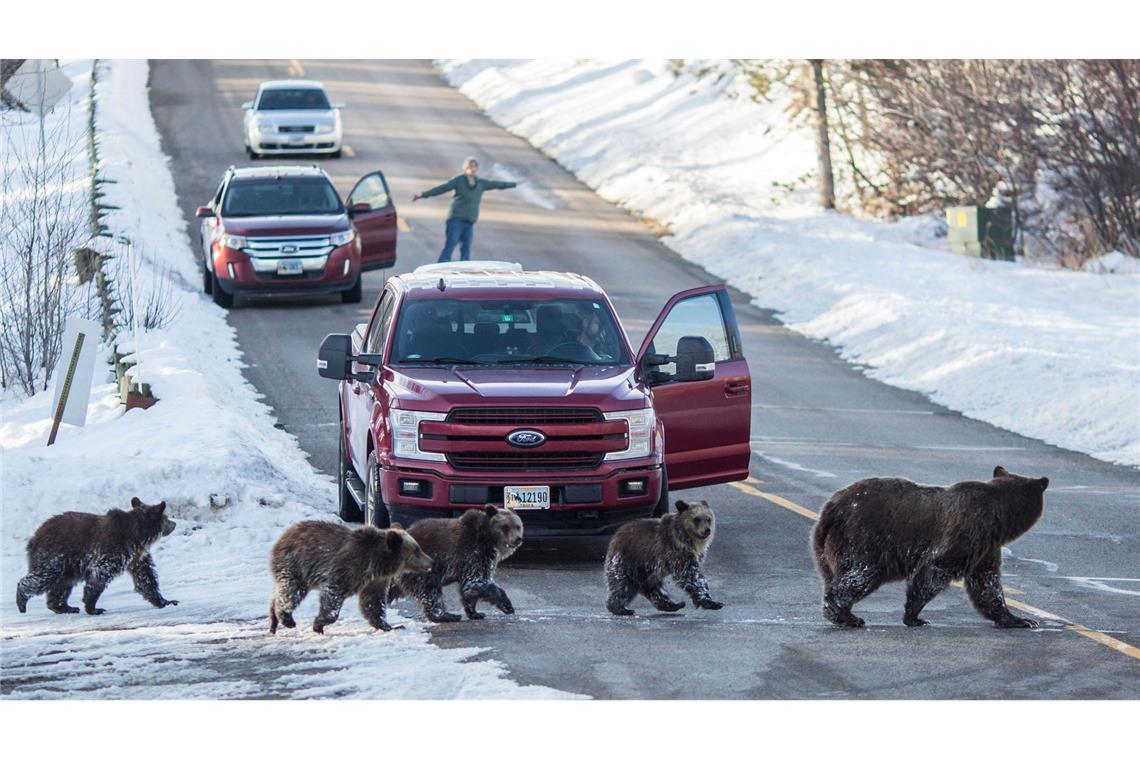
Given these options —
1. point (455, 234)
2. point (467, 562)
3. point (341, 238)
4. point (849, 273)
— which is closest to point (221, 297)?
point (341, 238)

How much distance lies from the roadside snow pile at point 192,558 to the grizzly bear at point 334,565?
0.57ft

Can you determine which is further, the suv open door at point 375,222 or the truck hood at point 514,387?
the suv open door at point 375,222

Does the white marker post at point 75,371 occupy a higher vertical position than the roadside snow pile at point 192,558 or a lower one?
higher

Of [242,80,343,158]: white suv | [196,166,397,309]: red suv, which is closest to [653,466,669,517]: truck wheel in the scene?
[196,166,397,309]: red suv

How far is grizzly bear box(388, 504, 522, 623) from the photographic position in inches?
425

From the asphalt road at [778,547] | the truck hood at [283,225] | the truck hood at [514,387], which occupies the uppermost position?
the truck hood at [283,225]

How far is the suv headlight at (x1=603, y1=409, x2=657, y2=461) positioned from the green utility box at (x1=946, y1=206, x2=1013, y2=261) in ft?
72.1

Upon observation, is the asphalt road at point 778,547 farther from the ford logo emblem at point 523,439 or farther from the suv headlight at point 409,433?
the suv headlight at point 409,433

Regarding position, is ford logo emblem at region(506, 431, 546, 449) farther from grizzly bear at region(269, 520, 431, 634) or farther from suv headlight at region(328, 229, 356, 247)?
suv headlight at region(328, 229, 356, 247)

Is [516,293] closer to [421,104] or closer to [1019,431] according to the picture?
[1019,431]

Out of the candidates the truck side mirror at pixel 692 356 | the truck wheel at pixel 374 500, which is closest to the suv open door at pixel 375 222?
the truck side mirror at pixel 692 356

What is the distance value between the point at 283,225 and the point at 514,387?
14.3 m

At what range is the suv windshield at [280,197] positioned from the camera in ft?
87.2

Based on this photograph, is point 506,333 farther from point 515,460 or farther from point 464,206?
point 464,206
